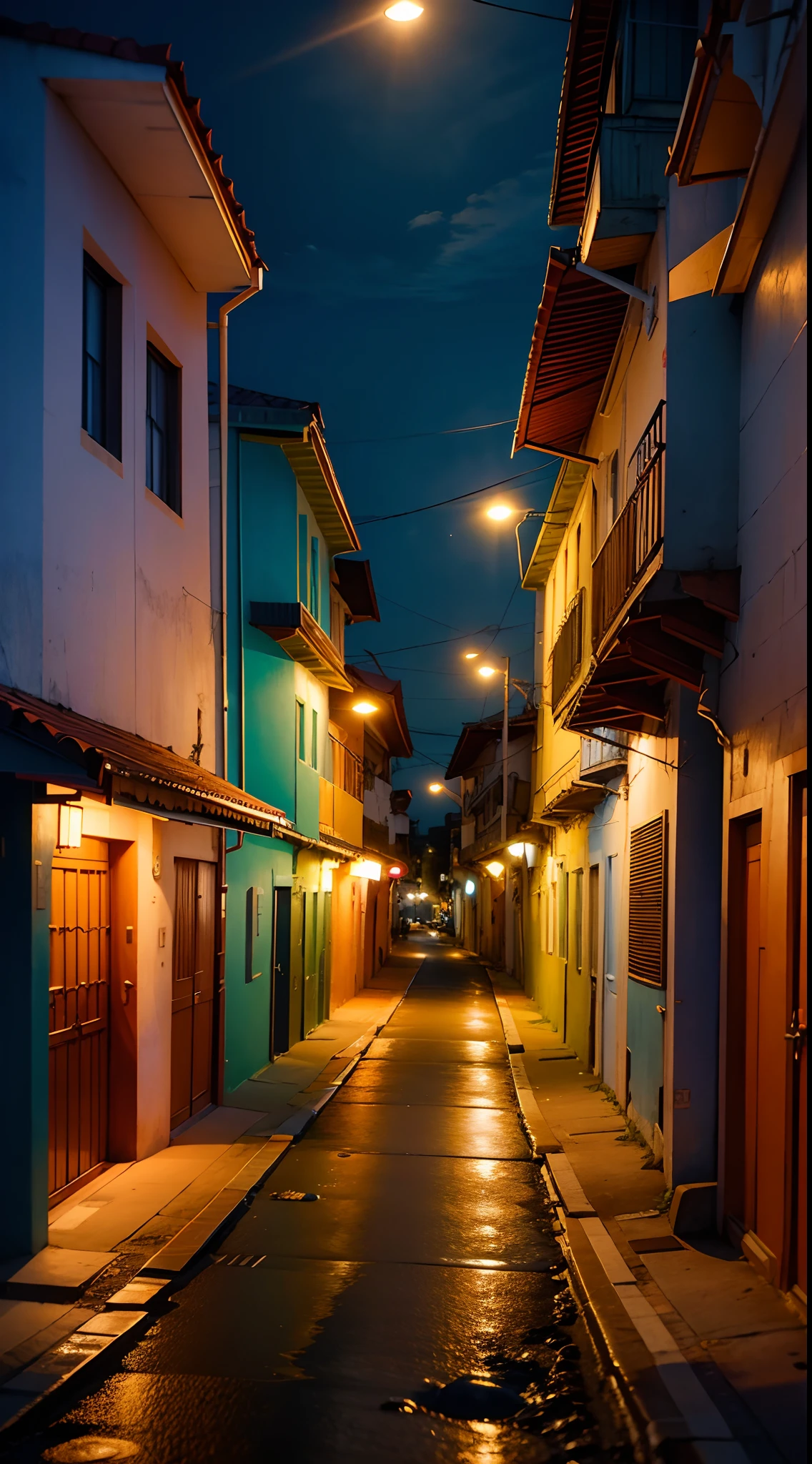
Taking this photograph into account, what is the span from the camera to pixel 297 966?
19312 millimetres

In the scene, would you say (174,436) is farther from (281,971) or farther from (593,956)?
(281,971)

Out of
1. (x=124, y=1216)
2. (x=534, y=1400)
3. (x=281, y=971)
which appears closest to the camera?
(x=534, y=1400)

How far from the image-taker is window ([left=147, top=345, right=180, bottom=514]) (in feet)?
36.3

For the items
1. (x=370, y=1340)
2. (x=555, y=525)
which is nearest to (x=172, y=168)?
(x=370, y=1340)

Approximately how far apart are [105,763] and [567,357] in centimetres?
850

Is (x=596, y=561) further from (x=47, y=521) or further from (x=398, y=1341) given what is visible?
(x=398, y=1341)

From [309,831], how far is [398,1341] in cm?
1438

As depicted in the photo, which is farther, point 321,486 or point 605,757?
point 321,486

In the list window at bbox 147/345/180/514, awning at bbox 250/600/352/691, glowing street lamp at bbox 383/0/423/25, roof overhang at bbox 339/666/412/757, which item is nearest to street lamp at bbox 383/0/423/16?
glowing street lamp at bbox 383/0/423/25

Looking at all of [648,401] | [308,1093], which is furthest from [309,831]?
[648,401]

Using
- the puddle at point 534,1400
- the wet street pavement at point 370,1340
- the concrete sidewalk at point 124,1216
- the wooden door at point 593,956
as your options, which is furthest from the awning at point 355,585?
the puddle at point 534,1400

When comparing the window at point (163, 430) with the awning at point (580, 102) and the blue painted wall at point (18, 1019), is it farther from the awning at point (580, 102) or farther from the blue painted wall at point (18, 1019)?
the blue painted wall at point (18, 1019)

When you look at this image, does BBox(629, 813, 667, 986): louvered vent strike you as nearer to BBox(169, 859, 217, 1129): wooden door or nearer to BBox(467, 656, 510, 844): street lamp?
BBox(169, 859, 217, 1129): wooden door

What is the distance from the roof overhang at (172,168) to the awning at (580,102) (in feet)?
10.3
